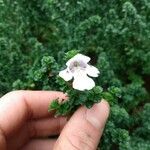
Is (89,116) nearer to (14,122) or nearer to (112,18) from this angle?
(14,122)

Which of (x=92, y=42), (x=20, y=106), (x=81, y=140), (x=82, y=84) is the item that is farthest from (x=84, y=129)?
(x=92, y=42)

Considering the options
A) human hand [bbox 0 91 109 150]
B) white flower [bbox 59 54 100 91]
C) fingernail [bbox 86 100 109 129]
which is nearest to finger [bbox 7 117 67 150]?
human hand [bbox 0 91 109 150]

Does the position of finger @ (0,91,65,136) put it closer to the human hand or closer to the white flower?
the human hand

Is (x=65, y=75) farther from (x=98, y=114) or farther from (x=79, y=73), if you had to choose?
(x=98, y=114)

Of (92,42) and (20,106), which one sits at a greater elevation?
(92,42)

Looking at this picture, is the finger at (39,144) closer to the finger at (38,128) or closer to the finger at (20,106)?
the finger at (38,128)

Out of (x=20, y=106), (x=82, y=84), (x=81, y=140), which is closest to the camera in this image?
(x=82, y=84)

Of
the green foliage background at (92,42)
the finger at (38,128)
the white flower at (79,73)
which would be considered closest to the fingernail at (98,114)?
the white flower at (79,73)
